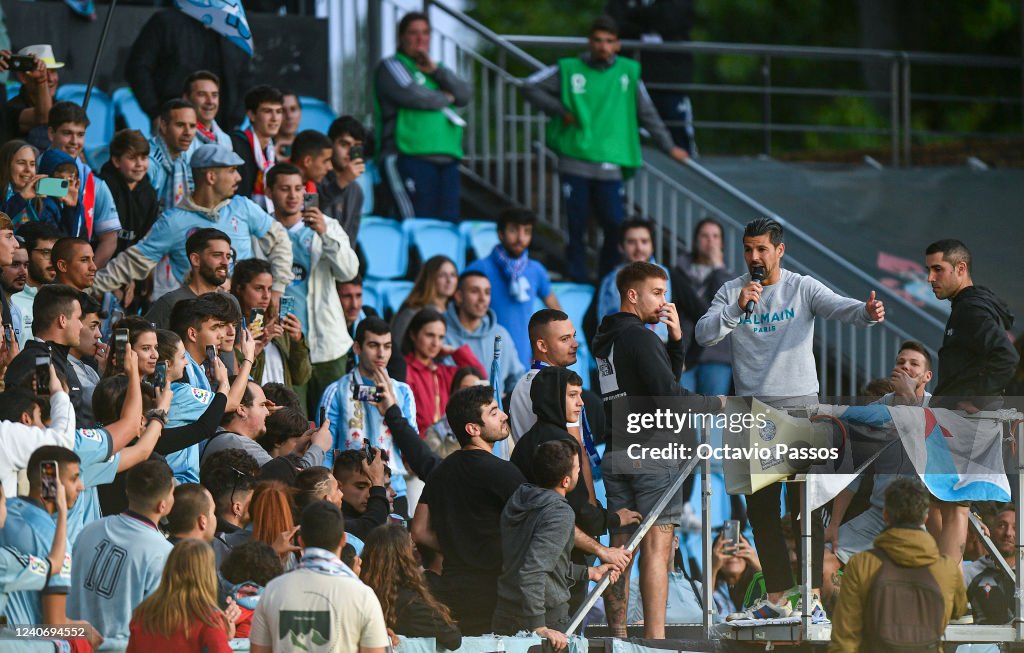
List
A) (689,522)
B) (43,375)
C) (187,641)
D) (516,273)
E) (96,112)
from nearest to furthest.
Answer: (187,641) < (43,375) < (689,522) < (516,273) < (96,112)

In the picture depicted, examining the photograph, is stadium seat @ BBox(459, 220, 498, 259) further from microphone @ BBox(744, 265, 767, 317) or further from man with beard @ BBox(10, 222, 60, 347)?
microphone @ BBox(744, 265, 767, 317)

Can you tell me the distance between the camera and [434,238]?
12.7 m

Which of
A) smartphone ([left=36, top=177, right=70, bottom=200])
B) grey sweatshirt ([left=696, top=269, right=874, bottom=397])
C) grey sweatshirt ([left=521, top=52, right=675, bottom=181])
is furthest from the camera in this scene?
grey sweatshirt ([left=521, top=52, right=675, bottom=181])

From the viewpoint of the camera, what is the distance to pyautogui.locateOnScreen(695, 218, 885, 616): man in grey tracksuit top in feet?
26.3

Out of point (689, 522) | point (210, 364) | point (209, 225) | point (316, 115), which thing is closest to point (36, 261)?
point (209, 225)

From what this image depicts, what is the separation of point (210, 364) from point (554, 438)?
5.63ft

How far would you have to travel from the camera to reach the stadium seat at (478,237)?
42.8 ft

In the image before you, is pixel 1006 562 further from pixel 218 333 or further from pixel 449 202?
pixel 449 202

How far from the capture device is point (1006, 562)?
807cm

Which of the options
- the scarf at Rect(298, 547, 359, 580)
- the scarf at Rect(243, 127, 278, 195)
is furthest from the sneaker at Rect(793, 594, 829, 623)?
the scarf at Rect(243, 127, 278, 195)

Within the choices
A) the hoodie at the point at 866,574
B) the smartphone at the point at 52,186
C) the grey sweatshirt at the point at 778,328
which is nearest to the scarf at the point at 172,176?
the smartphone at the point at 52,186

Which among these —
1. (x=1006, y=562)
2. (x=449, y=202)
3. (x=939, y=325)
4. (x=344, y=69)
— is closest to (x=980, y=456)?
(x=1006, y=562)

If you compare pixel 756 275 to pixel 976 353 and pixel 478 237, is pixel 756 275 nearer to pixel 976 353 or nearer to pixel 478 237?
pixel 976 353

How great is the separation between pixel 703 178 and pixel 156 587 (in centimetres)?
828
